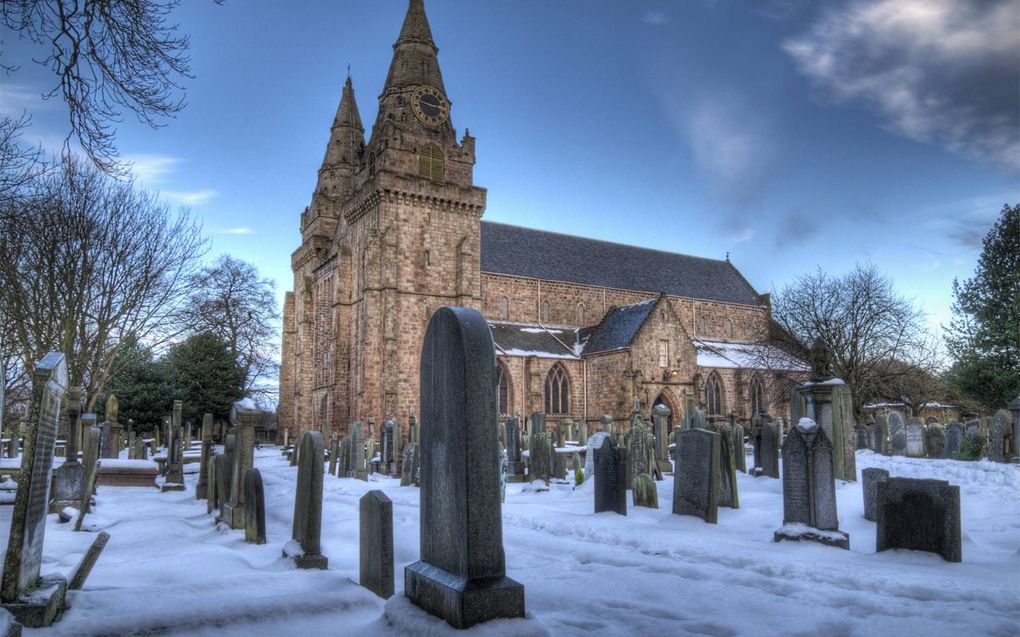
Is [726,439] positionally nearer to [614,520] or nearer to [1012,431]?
[614,520]

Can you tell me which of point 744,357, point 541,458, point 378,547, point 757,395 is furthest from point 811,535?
point 744,357

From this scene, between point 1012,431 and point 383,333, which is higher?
point 383,333

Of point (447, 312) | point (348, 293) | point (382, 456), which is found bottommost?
point (382, 456)

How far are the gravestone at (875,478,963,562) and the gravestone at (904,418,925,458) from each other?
1313 cm

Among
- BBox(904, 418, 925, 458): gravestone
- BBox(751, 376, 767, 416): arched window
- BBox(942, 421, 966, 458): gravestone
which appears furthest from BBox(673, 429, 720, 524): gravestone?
BBox(751, 376, 767, 416): arched window

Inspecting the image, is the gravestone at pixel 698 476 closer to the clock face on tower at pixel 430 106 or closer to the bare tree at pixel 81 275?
the bare tree at pixel 81 275

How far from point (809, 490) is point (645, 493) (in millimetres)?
3388

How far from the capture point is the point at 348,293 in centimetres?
3369

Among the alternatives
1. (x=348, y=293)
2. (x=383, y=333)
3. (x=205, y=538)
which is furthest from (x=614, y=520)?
(x=348, y=293)

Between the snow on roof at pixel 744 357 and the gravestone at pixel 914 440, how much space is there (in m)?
15.9

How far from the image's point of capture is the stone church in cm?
3100

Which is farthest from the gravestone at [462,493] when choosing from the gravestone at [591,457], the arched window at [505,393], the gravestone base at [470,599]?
the arched window at [505,393]

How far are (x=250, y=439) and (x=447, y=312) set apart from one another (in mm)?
5872

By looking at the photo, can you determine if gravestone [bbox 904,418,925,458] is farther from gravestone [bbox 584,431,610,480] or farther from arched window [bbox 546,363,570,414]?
arched window [bbox 546,363,570,414]
